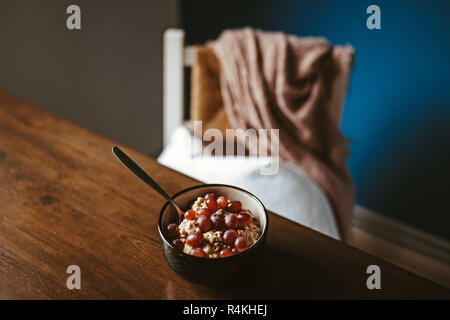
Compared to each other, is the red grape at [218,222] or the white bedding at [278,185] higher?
the red grape at [218,222]

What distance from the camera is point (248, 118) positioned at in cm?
132

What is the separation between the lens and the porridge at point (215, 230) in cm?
51

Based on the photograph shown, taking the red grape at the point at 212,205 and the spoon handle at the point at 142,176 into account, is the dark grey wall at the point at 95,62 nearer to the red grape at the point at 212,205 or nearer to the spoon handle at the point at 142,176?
the spoon handle at the point at 142,176

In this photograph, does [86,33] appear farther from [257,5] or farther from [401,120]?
[401,120]

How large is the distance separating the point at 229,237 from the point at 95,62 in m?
1.34

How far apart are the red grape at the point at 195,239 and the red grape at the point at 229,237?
3 centimetres

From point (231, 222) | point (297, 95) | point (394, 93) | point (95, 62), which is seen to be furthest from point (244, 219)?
point (95, 62)

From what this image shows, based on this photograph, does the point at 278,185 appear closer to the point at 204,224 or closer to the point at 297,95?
the point at 297,95

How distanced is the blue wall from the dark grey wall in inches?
15.3

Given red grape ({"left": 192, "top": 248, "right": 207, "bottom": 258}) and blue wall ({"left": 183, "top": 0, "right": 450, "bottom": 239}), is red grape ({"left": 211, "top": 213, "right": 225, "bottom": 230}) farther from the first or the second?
blue wall ({"left": 183, "top": 0, "right": 450, "bottom": 239})

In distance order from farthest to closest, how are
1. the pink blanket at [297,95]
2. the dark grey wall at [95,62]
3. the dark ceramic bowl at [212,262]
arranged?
the dark grey wall at [95,62] → the pink blanket at [297,95] → the dark ceramic bowl at [212,262]

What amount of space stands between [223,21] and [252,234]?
58.9 inches

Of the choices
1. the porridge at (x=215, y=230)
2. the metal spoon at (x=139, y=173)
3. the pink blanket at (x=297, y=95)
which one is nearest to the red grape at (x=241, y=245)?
the porridge at (x=215, y=230)

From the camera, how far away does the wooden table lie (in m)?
0.53
